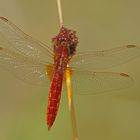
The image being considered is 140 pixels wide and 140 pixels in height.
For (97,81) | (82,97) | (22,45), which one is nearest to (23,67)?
(22,45)

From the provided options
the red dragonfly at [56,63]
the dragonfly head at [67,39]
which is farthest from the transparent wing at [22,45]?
the dragonfly head at [67,39]

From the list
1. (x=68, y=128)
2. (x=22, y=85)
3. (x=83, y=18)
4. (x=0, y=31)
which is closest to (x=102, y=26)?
(x=83, y=18)

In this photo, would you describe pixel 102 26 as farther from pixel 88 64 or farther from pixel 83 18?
pixel 88 64

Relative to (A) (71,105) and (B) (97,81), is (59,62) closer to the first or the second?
(B) (97,81)

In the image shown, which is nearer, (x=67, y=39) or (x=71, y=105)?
(x=71, y=105)

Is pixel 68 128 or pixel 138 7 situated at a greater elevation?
pixel 138 7

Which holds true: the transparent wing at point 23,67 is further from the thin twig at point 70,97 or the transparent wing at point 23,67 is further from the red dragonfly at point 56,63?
the thin twig at point 70,97

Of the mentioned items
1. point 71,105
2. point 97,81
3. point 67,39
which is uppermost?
point 67,39

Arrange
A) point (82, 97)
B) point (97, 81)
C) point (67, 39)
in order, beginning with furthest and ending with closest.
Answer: point (82, 97), point (67, 39), point (97, 81)
